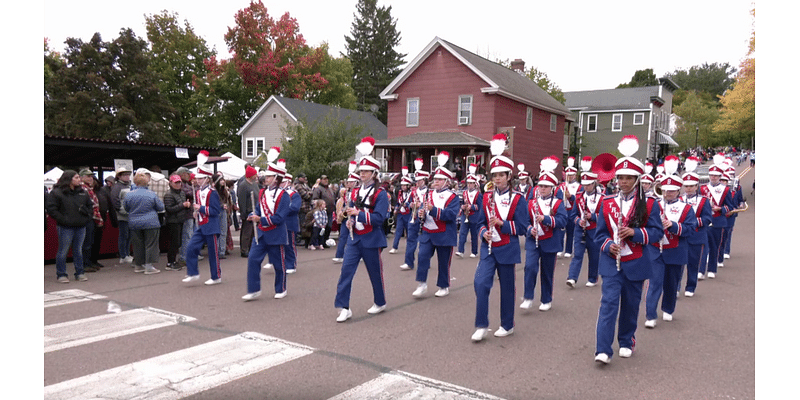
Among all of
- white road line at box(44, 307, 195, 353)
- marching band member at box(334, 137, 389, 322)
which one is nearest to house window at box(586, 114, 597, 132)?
marching band member at box(334, 137, 389, 322)

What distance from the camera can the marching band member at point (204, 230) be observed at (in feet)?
29.2

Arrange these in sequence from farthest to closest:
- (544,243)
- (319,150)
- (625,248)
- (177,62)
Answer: (177,62) → (319,150) → (544,243) → (625,248)

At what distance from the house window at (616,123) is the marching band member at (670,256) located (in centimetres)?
4448

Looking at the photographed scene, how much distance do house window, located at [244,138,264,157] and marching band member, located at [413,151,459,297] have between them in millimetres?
34511

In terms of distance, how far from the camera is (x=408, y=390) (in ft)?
14.8

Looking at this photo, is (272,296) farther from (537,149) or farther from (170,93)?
(170,93)

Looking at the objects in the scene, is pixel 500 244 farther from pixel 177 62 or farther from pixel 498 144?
pixel 177 62

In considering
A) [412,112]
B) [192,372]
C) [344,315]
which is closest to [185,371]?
[192,372]

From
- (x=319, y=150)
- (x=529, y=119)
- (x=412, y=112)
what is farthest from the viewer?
(x=529, y=119)

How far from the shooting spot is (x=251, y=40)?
4172cm

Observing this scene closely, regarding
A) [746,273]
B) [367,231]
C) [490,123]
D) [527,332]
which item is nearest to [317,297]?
[367,231]

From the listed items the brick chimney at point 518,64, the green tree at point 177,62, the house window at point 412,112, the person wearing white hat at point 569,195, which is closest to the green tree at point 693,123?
the brick chimney at point 518,64

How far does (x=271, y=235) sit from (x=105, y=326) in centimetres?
243

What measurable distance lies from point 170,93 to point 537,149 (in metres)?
30.6
